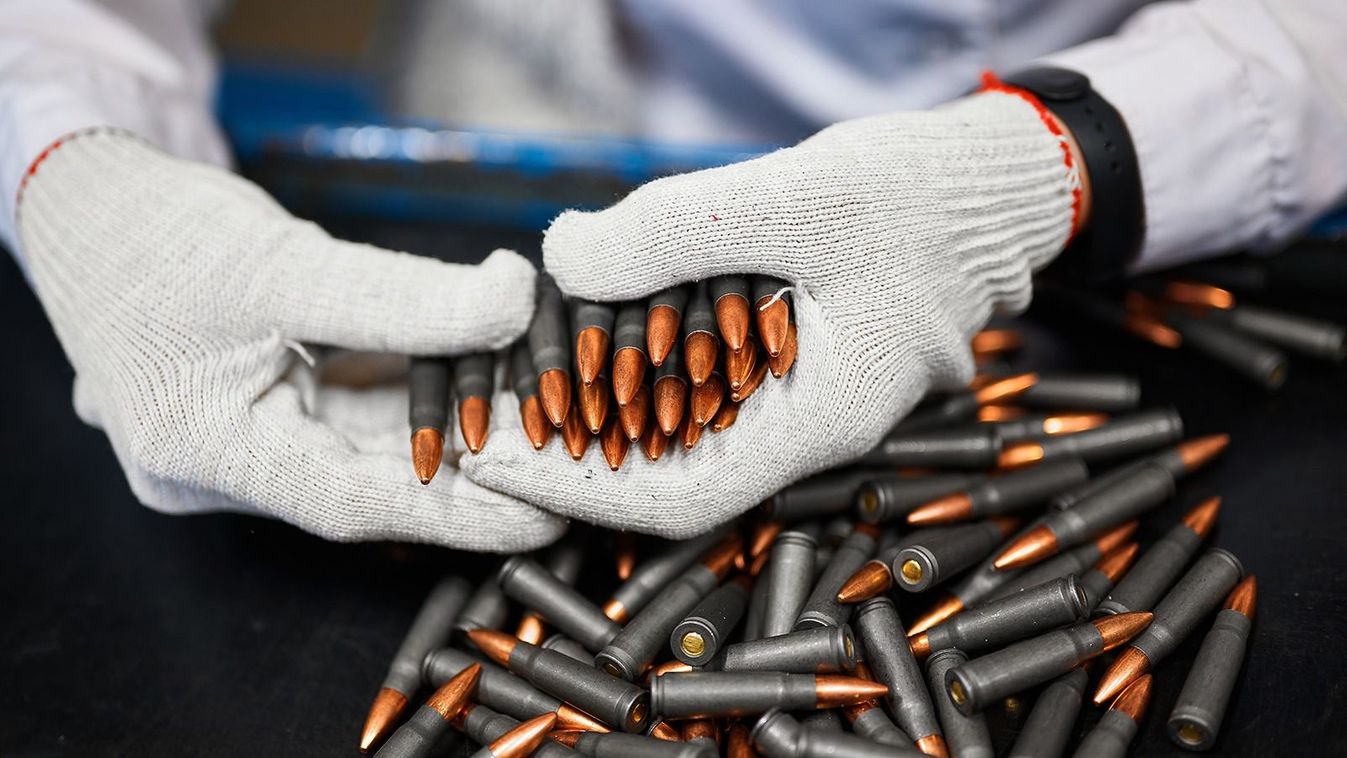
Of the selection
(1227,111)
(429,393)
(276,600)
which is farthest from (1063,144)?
(276,600)

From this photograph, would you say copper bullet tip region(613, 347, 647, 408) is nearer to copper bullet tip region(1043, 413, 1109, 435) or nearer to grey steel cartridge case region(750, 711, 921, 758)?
grey steel cartridge case region(750, 711, 921, 758)

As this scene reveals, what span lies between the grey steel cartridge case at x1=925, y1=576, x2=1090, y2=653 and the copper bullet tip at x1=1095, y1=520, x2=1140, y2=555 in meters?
0.24

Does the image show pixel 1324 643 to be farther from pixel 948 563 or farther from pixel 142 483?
pixel 142 483

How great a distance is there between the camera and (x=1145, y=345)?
224 centimetres

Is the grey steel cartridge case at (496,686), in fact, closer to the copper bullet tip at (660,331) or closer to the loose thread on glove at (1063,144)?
the copper bullet tip at (660,331)

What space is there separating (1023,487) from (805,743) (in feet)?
2.34

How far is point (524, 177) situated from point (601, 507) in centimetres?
124

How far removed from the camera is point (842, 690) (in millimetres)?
1425

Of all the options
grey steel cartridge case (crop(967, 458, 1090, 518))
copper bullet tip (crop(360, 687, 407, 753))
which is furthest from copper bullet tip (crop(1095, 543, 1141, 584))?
copper bullet tip (crop(360, 687, 407, 753))

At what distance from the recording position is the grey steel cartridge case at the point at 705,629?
5.01 feet

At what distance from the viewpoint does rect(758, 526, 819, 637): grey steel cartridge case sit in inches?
63.2

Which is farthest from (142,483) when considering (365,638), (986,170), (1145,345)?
Answer: (1145,345)

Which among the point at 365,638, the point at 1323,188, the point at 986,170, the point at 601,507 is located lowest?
the point at 365,638

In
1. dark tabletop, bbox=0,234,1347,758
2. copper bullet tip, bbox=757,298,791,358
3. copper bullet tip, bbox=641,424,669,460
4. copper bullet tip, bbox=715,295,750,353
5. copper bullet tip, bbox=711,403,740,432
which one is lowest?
dark tabletop, bbox=0,234,1347,758
